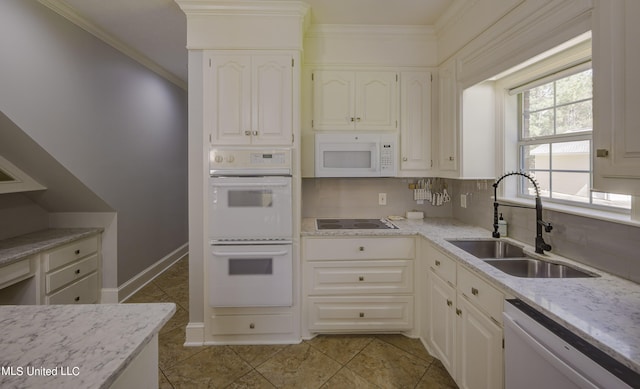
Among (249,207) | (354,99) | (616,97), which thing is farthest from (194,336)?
(616,97)

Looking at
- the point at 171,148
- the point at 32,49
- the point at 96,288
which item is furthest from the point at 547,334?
the point at 171,148

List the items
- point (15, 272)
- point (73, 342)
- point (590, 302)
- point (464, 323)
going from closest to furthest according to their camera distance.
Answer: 1. point (73, 342)
2. point (590, 302)
3. point (464, 323)
4. point (15, 272)

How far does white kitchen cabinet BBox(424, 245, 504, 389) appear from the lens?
4.51 feet

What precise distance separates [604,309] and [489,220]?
1.34 metres

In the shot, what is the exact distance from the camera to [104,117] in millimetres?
2748

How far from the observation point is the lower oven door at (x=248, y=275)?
222cm

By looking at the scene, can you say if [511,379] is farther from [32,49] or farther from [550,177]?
[32,49]

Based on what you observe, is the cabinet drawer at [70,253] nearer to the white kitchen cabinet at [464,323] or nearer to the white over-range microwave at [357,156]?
the white over-range microwave at [357,156]

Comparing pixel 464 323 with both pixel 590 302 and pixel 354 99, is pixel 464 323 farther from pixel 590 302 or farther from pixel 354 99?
pixel 354 99

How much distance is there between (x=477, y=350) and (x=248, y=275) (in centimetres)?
157

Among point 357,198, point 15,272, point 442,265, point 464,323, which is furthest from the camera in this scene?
point 357,198

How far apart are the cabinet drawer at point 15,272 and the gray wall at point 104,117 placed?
750 mm

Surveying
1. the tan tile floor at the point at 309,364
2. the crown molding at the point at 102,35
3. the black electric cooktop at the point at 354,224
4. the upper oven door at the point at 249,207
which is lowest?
the tan tile floor at the point at 309,364

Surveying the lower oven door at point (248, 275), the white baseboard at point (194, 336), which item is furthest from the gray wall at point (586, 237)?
the white baseboard at point (194, 336)
